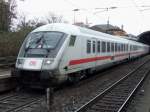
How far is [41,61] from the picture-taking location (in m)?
12.4

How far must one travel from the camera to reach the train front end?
12.3 m

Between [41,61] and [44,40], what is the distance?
1377mm

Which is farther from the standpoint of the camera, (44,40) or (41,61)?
(44,40)

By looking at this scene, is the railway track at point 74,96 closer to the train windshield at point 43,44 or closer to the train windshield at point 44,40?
the train windshield at point 43,44

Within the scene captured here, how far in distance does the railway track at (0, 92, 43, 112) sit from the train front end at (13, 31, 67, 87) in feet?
1.68

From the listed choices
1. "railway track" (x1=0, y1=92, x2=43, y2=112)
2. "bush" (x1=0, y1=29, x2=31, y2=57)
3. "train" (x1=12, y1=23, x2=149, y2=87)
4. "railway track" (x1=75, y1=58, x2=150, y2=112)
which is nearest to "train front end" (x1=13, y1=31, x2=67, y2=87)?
"train" (x1=12, y1=23, x2=149, y2=87)

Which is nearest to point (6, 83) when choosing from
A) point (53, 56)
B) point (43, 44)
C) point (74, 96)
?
point (43, 44)

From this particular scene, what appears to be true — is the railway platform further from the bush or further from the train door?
the bush

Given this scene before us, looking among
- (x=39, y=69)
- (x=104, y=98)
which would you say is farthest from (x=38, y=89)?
(x=104, y=98)

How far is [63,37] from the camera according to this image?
43.9 ft

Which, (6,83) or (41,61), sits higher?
(41,61)

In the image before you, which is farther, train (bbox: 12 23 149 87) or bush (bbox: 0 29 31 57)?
bush (bbox: 0 29 31 57)

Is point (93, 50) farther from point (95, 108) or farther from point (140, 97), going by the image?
point (95, 108)

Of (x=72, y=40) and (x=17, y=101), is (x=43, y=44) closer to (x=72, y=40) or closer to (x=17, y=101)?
(x=72, y=40)
